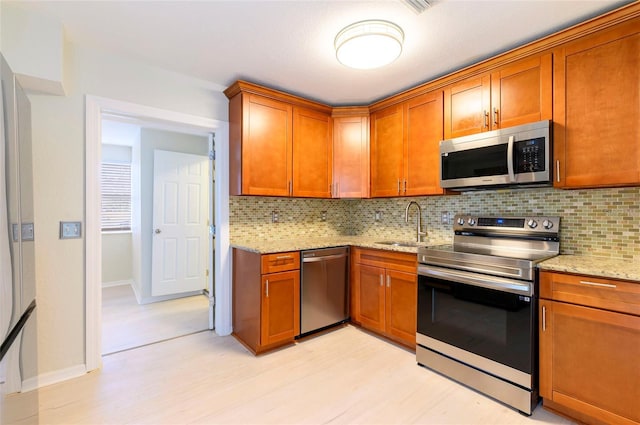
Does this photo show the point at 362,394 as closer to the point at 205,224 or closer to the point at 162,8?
the point at 162,8

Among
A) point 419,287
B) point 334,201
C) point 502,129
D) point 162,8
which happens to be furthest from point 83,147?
point 502,129

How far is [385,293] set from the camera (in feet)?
8.79

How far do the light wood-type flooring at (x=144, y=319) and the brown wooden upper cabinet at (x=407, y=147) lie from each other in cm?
238

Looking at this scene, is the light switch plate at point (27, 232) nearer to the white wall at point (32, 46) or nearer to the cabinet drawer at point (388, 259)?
the white wall at point (32, 46)

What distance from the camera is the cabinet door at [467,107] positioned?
90.7 inches

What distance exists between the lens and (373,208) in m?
3.54

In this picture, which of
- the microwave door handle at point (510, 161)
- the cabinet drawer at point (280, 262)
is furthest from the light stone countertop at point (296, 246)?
the microwave door handle at point (510, 161)

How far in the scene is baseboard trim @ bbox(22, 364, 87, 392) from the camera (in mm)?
1975

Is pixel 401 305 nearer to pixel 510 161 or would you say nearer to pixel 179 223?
pixel 510 161

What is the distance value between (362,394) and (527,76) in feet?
7.95

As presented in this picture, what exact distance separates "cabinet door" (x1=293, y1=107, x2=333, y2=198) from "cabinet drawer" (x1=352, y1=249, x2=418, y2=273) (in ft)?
2.47

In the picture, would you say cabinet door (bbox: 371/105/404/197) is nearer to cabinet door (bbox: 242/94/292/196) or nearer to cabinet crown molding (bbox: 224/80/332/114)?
cabinet crown molding (bbox: 224/80/332/114)

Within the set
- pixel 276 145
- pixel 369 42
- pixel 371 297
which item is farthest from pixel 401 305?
pixel 369 42

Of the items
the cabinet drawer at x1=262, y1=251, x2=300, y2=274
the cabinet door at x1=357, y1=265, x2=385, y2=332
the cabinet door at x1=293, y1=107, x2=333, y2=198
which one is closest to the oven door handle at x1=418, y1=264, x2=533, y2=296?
the cabinet door at x1=357, y1=265, x2=385, y2=332
